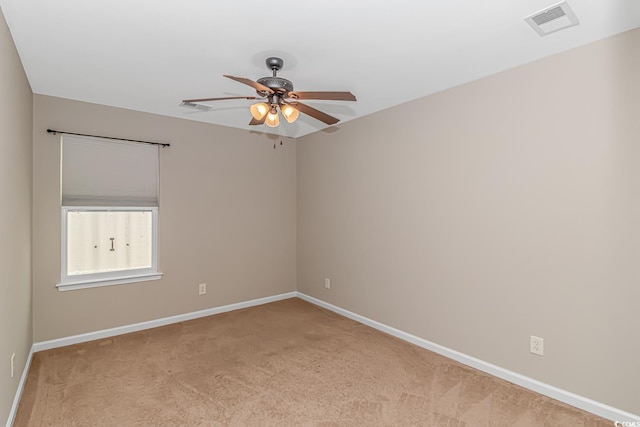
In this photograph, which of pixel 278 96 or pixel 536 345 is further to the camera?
pixel 536 345

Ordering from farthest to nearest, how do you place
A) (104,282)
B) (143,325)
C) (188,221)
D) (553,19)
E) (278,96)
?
(188,221) → (143,325) → (104,282) → (278,96) → (553,19)

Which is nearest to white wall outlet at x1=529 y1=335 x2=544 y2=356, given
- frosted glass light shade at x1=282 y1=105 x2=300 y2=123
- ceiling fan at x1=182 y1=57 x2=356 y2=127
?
ceiling fan at x1=182 y1=57 x2=356 y2=127

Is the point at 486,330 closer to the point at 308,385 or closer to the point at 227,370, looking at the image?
the point at 308,385

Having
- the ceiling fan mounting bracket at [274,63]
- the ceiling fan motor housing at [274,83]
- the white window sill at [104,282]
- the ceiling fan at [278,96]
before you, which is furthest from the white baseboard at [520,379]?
the ceiling fan mounting bracket at [274,63]

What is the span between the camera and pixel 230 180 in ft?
14.8

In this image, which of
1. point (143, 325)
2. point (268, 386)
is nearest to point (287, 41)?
point (268, 386)

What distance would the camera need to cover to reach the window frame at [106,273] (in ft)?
11.2

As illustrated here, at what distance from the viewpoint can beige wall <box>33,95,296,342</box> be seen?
10.9 feet

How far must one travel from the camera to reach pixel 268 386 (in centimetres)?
263

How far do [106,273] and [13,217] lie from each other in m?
1.50

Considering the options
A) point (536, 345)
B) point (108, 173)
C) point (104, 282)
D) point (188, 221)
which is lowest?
point (536, 345)

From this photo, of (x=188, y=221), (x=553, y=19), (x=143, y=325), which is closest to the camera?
(x=553, y=19)

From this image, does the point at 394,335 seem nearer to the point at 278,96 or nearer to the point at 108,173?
the point at 278,96

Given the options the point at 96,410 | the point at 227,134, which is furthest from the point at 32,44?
the point at 96,410
